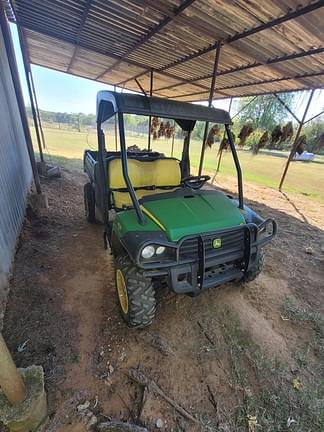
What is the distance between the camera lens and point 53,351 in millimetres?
1812

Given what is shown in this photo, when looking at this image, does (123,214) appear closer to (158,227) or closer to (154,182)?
(158,227)

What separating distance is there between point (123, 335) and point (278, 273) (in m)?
2.39

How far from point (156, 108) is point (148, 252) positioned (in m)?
1.36

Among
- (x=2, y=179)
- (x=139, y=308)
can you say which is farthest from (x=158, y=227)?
(x=2, y=179)

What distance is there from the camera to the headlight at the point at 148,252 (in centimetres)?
171

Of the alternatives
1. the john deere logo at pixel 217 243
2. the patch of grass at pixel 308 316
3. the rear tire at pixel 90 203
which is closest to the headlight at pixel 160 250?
the john deere logo at pixel 217 243

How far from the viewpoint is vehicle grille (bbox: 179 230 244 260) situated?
5.85 feet

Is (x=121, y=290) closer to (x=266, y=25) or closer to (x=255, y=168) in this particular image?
(x=266, y=25)

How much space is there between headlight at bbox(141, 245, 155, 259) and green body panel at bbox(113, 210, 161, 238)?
201 mm

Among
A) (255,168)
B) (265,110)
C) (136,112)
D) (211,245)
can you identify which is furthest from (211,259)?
(265,110)

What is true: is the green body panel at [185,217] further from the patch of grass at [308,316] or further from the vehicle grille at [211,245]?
the patch of grass at [308,316]

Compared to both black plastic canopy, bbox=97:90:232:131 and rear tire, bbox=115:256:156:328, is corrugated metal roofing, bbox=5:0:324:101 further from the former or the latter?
rear tire, bbox=115:256:156:328

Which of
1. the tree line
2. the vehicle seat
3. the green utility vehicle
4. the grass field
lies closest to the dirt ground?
the green utility vehicle

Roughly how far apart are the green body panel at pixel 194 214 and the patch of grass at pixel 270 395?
1138mm
